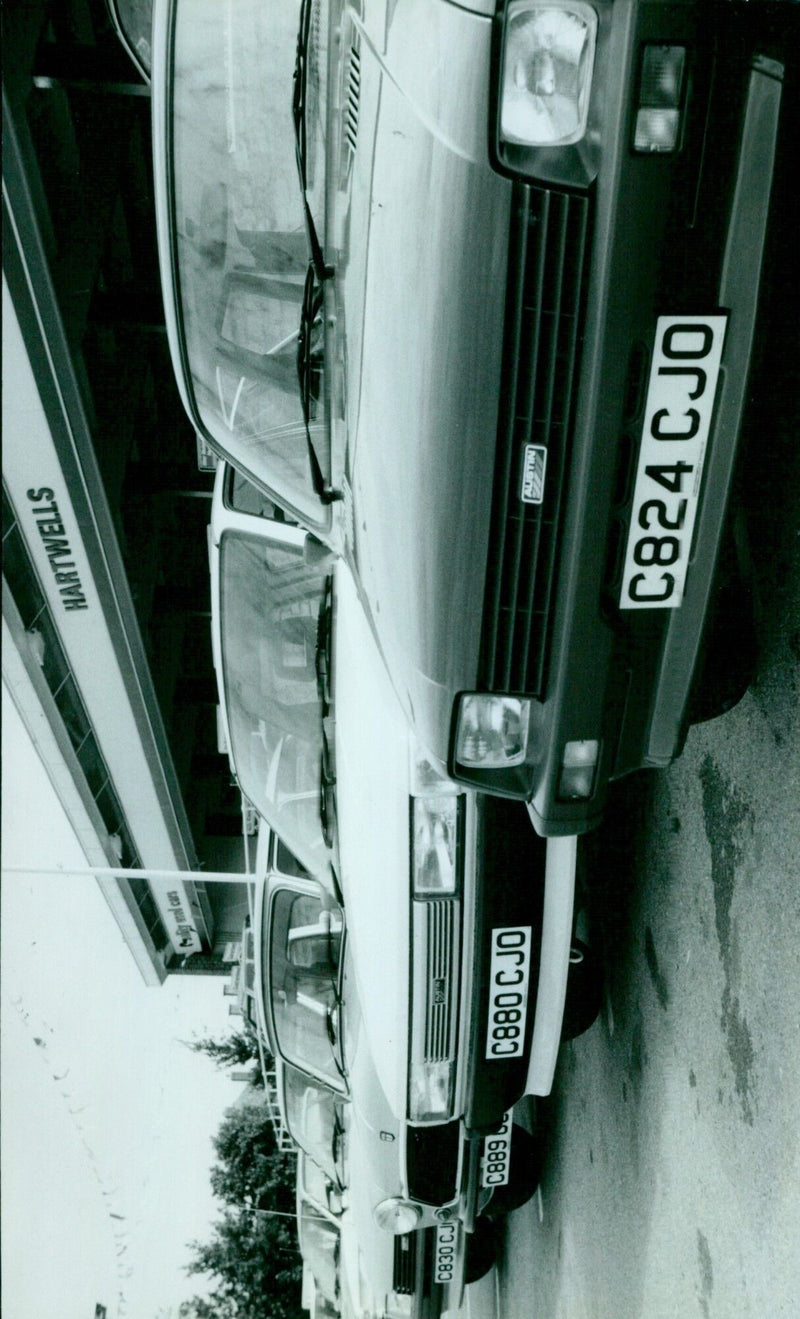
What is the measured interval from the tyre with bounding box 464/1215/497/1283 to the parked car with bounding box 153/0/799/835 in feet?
11.7

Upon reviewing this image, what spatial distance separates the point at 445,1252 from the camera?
15.0ft

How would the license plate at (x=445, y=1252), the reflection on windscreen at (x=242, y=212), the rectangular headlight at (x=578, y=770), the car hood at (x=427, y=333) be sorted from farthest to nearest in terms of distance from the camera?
the license plate at (x=445, y=1252)
the reflection on windscreen at (x=242, y=212)
the rectangular headlight at (x=578, y=770)
the car hood at (x=427, y=333)

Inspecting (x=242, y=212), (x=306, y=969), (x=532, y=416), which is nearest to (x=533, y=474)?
(x=532, y=416)

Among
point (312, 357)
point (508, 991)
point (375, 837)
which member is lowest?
point (508, 991)

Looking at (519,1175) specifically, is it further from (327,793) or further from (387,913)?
(387,913)

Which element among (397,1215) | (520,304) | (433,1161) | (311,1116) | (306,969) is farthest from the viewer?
(311,1116)

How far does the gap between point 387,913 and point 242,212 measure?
223 cm

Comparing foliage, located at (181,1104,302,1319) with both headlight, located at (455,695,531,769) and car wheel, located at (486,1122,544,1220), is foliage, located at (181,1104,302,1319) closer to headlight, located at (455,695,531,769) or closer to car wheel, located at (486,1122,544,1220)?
car wheel, located at (486,1122,544,1220)

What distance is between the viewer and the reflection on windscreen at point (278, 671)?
174 inches

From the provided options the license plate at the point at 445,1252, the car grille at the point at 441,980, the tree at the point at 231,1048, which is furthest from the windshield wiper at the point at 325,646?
the tree at the point at 231,1048

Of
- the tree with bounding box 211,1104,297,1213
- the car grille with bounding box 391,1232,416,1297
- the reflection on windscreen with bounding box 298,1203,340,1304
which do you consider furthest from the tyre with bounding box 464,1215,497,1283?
the reflection on windscreen with bounding box 298,1203,340,1304

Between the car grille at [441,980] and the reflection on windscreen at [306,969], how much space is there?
5.00 ft

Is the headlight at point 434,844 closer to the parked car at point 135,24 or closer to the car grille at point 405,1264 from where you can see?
the car grille at point 405,1264

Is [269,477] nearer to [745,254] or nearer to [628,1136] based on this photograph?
[745,254]
